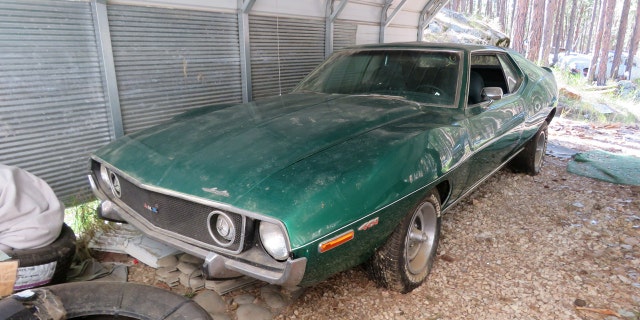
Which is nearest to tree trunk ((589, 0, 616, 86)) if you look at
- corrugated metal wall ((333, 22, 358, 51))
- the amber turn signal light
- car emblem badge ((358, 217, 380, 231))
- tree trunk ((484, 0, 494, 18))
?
corrugated metal wall ((333, 22, 358, 51))

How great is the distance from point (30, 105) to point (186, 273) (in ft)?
6.72

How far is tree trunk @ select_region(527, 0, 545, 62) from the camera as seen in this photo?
50.9ft

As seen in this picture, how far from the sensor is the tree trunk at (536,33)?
15516mm

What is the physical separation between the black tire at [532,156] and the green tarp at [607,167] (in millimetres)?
482

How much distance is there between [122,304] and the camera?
5.32ft

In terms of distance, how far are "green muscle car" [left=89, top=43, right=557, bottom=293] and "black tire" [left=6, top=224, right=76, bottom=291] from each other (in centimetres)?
27

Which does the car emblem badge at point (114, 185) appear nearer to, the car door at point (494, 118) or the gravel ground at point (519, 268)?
the gravel ground at point (519, 268)

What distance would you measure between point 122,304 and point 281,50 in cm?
447

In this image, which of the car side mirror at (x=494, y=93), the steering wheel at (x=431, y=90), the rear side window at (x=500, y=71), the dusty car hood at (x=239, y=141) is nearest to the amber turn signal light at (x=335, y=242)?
the dusty car hood at (x=239, y=141)

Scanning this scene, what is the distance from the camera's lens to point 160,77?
4.30 metres

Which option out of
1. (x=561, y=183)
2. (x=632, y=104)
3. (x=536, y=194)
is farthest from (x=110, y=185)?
(x=632, y=104)

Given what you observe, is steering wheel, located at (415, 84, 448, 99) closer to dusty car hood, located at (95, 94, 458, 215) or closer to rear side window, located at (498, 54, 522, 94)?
dusty car hood, located at (95, 94, 458, 215)

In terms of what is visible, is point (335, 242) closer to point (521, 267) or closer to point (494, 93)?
point (521, 267)

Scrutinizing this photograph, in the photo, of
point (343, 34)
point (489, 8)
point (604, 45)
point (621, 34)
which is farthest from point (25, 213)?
point (489, 8)
